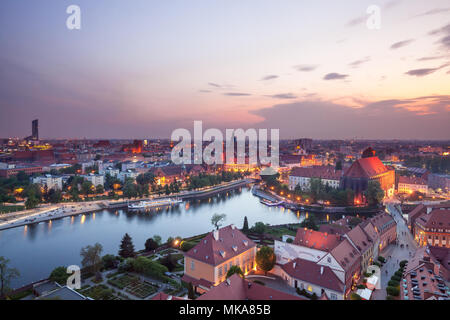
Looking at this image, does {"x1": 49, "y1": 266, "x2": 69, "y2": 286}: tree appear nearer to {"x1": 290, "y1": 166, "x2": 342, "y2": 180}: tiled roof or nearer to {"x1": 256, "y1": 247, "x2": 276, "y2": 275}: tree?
{"x1": 256, "y1": 247, "x2": 276, "y2": 275}: tree

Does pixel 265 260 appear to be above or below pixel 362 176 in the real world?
below

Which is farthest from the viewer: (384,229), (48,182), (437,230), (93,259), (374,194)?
(48,182)

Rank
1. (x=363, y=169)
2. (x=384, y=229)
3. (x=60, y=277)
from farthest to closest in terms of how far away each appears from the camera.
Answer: (x=363, y=169) < (x=384, y=229) < (x=60, y=277)

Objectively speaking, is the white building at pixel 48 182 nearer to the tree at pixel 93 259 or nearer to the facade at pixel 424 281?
the tree at pixel 93 259

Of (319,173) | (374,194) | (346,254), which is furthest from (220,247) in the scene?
(319,173)

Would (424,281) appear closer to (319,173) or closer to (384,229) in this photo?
(384,229)
